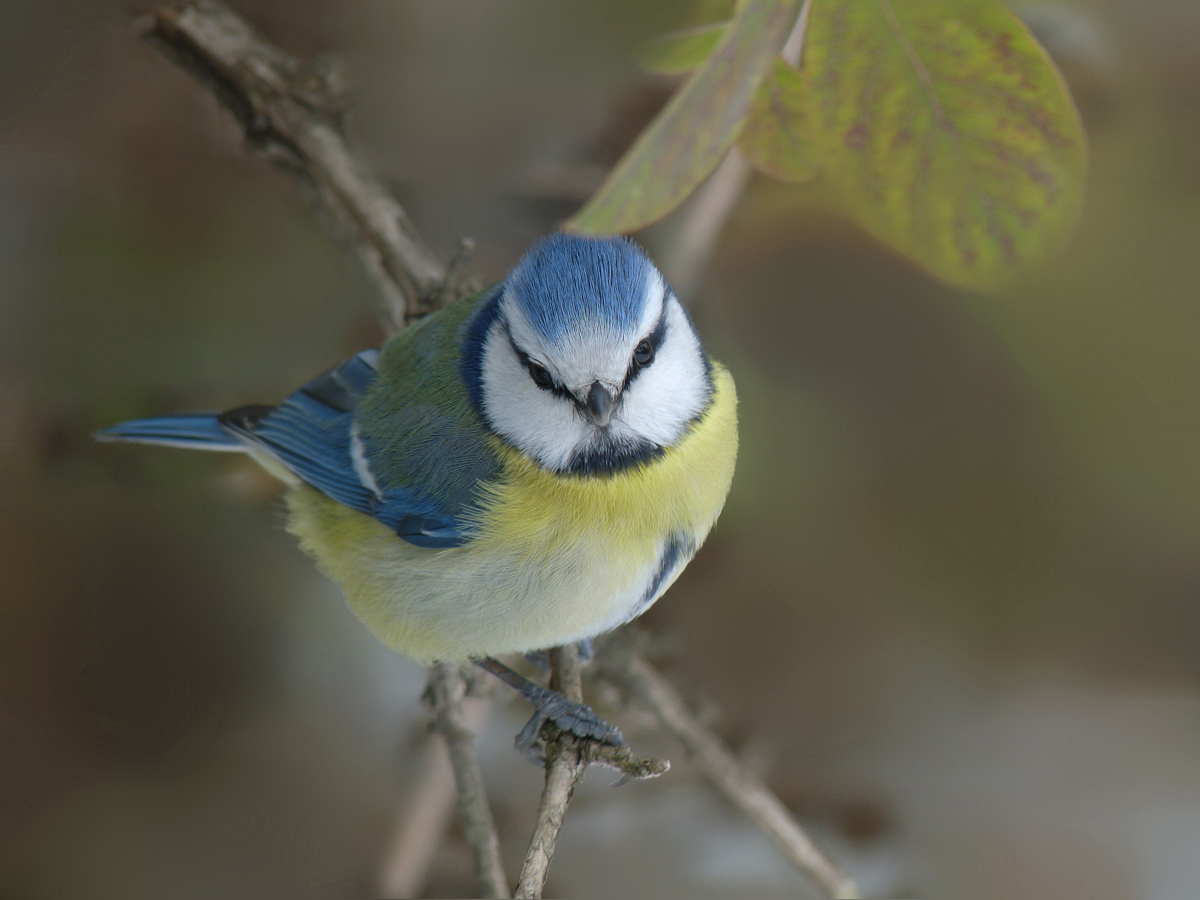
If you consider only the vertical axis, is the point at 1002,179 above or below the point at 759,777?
above

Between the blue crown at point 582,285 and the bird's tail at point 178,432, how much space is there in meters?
0.59

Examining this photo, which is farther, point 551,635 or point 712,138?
point 551,635

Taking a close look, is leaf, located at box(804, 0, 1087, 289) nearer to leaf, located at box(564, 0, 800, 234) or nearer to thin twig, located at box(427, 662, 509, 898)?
leaf, located at box(564, 0, 800, 234)

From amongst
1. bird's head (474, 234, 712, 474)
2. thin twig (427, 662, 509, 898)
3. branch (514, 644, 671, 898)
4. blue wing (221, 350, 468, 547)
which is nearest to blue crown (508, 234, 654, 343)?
bird's head (474, 234, 712, 474)

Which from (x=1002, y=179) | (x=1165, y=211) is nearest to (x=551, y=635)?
(x=1002, y=179)

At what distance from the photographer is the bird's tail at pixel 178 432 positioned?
1396mm

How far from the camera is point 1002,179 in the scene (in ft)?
3.12

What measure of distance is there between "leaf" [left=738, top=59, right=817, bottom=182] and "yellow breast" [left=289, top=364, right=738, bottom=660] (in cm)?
27

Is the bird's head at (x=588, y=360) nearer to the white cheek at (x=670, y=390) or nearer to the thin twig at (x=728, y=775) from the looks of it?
the white cheek at (x=670, y=390)

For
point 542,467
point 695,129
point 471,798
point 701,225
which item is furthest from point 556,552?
point 701,225

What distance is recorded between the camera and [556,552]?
1.05 m

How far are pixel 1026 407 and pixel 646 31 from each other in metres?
0.86

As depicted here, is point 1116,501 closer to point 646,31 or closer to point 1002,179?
point 1002,179

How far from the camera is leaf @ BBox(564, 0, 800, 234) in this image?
797mm
